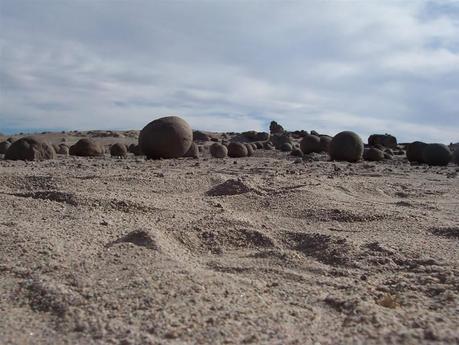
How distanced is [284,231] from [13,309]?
178 centimetres

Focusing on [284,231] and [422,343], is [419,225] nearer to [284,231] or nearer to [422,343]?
[284,231]

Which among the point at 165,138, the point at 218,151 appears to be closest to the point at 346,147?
the point at 218,151

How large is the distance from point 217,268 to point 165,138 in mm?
6925

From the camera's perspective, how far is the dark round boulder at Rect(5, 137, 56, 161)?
28.1ft

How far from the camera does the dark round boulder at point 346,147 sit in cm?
1170

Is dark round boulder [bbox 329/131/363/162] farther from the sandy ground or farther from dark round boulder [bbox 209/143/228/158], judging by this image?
the sandy ground

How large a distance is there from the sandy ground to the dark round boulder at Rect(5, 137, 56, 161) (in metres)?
4.39

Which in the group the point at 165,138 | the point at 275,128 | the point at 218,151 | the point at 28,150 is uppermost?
the point at 275,128

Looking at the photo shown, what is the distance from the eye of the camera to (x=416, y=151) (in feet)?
42.0

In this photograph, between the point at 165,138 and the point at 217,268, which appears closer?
the point at 217,268

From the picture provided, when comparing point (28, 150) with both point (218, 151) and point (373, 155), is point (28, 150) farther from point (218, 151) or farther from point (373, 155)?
point (373, 155)

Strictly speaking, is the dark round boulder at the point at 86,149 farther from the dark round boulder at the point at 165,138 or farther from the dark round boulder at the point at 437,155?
the dark round boulder at the point at 437,155

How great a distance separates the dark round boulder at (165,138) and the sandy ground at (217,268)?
16.1ft

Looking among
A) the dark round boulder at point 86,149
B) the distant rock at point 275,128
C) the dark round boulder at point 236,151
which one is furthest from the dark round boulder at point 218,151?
the distant rock at point 275,128
